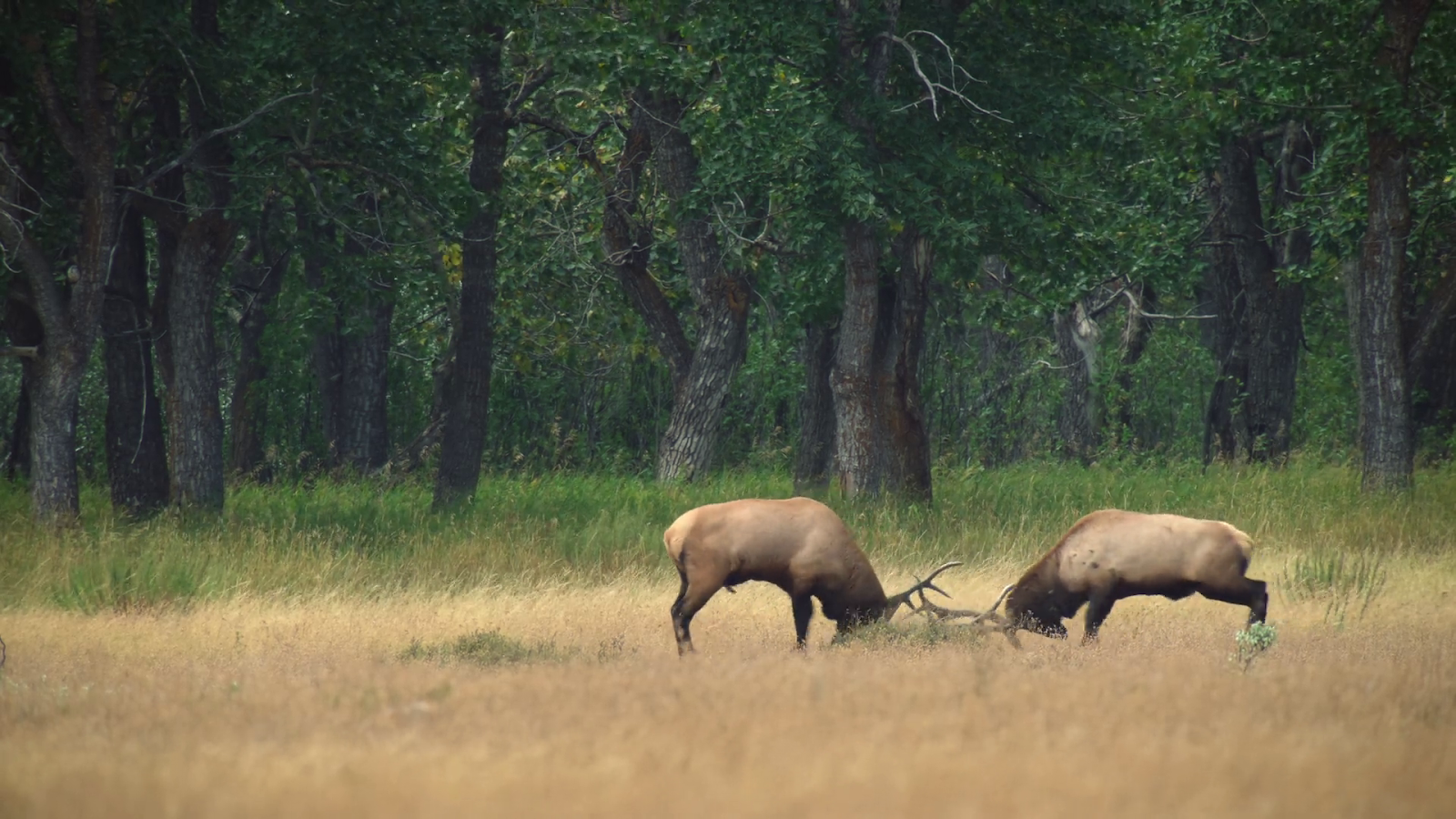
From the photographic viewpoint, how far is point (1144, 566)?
10.2m

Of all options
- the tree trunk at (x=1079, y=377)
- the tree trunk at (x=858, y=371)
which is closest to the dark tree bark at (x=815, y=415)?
the tree trunk at (x=858, y=371)

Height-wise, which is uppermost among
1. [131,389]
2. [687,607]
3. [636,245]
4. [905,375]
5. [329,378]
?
[636,245]

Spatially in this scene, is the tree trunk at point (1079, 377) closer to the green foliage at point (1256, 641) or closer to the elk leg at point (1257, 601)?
the elk leg at point (1257, 601)

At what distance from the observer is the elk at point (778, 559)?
9406mm

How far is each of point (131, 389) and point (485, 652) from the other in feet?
28.0

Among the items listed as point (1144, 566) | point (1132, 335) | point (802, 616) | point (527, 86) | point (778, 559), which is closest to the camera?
point (778, 559)

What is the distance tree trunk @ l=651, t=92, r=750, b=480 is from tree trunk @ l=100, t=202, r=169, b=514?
665 centimetres

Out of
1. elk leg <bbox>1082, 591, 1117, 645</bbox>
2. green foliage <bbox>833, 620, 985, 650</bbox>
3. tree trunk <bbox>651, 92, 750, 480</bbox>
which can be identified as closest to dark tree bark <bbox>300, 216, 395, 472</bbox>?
tree trunk <bbox>651, 92, 750, 480</bbox>

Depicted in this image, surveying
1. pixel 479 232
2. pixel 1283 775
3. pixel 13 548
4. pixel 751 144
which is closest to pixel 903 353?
pixel 751 144

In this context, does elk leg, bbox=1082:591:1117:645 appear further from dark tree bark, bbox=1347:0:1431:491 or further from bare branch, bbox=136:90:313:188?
bare branch, bbox=136:90:313:188

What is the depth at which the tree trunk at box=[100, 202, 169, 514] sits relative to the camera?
15914 mm

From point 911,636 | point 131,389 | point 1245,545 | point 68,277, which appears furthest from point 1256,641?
point 131,389

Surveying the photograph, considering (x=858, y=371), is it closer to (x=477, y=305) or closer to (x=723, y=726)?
(x=477, y=305)

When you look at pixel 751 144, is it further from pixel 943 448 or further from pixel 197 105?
pixel 943 448
